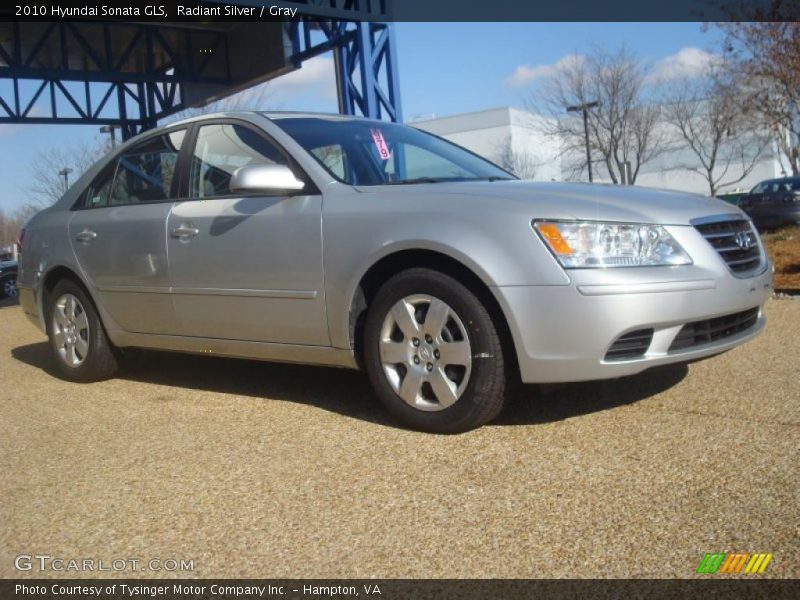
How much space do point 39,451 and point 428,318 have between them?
1.98 metres

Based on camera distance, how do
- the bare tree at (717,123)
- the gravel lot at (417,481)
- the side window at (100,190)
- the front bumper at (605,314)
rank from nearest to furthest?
the gravel lot at (417,481), the front bumper at (605,314), the side window at (100,190), the bare tree at (717,123)

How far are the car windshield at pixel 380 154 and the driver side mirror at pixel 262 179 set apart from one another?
0.25m

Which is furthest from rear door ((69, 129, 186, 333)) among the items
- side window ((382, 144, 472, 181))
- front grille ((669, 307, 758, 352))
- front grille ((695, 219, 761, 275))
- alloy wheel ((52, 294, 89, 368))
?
front grille ((695, 219, 761, 275))

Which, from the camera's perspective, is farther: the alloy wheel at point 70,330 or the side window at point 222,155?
the alloy wheel at point 70,330

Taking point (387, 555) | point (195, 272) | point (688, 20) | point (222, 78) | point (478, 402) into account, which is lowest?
point (387, 555)

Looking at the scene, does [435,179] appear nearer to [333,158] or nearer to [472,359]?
[333,158]

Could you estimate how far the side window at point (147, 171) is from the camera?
498 cm

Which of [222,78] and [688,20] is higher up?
[688,20]

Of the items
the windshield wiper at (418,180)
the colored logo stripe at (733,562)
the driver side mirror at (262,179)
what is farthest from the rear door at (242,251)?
the colored logo stripe at (733,562)

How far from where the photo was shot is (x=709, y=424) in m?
3.62

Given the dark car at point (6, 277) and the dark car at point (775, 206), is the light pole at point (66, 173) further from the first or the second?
the dark car at point (775, 206)

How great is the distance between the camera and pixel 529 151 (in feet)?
184

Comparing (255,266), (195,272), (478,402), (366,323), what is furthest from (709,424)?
(195,272)

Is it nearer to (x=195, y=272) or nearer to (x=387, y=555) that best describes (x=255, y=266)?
(x=195, y=272)
